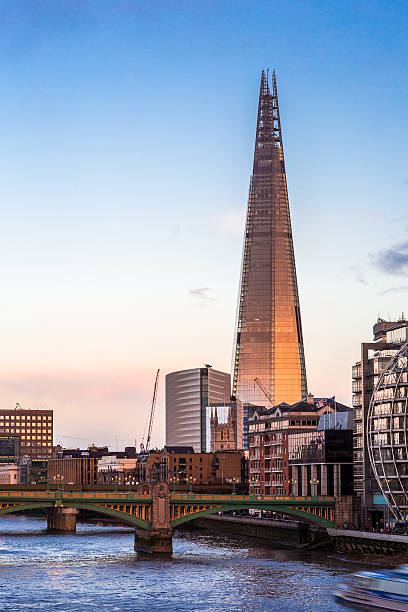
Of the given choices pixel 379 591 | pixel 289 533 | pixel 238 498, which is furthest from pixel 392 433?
pixel 379 591

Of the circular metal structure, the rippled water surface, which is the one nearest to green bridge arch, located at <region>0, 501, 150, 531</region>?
the rippled water surface

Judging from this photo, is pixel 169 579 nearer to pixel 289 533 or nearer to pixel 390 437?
pixel 390 437

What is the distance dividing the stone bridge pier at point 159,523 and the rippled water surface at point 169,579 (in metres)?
3.42

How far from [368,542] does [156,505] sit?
33555 mm

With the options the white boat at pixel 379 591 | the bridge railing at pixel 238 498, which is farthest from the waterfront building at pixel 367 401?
the white boat at pixel 379 591

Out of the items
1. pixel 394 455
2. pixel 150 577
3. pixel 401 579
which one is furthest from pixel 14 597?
pixel 394 455

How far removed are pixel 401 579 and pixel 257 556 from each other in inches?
2210

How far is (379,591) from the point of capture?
324 feet

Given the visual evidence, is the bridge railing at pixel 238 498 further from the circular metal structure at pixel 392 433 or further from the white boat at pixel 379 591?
the white boat at pixel 379 591

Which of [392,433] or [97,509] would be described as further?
[392,433]

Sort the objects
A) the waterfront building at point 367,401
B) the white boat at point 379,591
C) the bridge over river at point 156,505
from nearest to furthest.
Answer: the white boat at point 379,591, the bridge over river at point 156,505, the waterfront building at point 367,401

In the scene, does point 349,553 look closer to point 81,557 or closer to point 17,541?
point 81,557

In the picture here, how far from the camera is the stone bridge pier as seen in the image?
516 ft

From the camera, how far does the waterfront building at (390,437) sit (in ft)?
530
